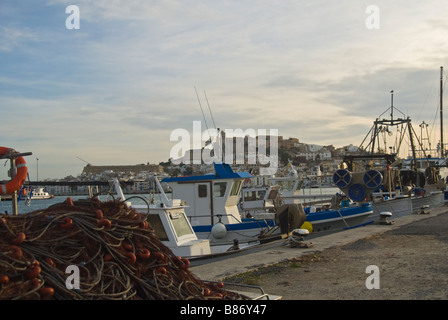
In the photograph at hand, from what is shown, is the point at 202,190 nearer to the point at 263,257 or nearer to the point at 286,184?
the point at 263,257

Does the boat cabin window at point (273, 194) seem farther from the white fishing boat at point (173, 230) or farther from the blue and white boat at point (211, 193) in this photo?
the white fishing boat at point (173, 230)

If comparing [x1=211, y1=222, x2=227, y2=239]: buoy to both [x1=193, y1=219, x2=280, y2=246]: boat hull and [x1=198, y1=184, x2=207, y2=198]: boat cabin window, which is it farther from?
[x1=198, y1=184, x2=207, y2=198]: boat cabin window

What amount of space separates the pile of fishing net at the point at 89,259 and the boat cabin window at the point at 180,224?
599 cm

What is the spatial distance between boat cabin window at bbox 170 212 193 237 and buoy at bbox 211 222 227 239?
2.60 meters

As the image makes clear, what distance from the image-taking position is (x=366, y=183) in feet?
58.8

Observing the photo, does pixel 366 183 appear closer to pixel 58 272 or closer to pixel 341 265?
pixel 341 265

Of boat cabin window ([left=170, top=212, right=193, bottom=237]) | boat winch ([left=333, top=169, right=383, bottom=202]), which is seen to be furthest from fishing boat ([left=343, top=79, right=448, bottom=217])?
boat cabin window ([left=170, top=212, right=193, bottom=237])

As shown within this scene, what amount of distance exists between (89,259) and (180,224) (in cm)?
696

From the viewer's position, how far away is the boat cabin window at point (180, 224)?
1063cm

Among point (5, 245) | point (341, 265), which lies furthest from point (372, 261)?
point (5, 245)

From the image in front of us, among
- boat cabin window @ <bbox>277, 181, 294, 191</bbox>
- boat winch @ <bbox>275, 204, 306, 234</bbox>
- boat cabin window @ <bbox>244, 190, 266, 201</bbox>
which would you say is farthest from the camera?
boat cabin window @ <bbox>277, 181, 294, 191</bbox>

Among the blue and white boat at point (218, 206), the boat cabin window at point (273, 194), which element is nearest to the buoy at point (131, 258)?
the blue and white boat at point (218, 206)

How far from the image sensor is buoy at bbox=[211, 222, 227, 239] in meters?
13.6
